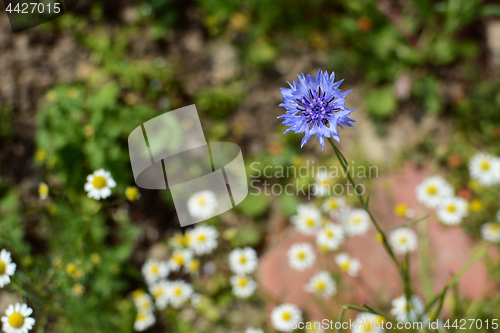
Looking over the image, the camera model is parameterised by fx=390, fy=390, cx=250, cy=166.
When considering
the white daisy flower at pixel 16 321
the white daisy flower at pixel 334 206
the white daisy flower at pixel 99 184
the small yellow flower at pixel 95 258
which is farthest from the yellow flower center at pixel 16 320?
the white daisy flower at pixel 334 206

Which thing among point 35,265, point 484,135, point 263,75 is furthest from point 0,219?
point 484,135

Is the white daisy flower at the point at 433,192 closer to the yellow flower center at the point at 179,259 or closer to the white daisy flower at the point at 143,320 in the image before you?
the yellow flower center at the point at 179,259

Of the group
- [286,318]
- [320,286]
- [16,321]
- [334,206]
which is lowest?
[286,318]

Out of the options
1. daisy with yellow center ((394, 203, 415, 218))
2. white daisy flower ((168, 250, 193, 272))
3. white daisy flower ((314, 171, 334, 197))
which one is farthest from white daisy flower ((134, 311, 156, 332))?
daisy with yellow center ((394, 203, 415, 218))

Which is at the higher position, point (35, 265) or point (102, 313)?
point (35, 265)

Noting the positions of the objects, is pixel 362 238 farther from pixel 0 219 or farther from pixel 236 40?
pixel 0 219

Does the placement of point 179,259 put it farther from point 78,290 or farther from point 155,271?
point 78,290

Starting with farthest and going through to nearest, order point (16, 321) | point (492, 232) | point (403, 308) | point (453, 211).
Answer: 1. point (492, 232)
2. point (453, 211)
3. point (403, 308)
4. point (16, 321)

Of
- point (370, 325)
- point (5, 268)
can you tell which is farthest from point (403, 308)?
point (5, 268)
